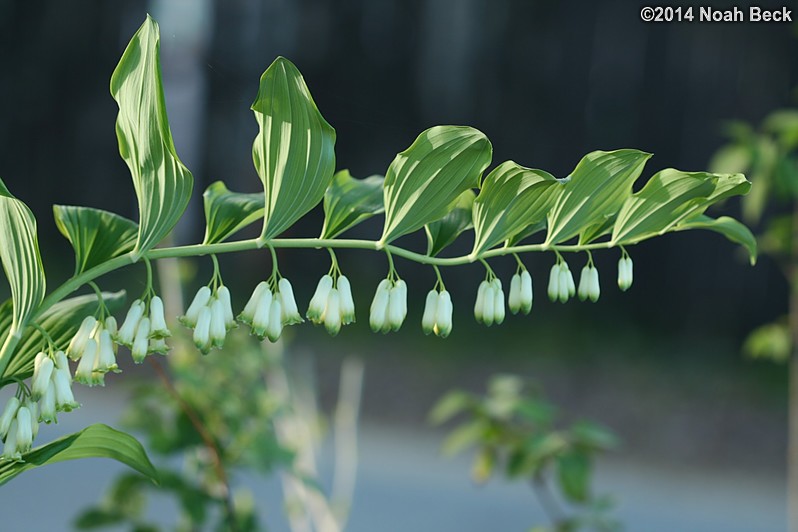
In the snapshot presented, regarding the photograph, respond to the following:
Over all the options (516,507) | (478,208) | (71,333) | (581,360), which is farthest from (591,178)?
(581,360)

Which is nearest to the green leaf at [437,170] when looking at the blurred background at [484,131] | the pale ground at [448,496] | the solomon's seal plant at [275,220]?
the solomon's seal plant at [275,220]

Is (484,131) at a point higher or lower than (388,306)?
higher

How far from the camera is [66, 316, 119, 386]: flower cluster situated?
1.19 feet

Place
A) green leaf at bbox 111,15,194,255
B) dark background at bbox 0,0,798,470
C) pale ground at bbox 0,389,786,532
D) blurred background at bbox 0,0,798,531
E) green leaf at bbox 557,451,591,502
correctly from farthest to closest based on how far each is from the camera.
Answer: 1. dark background at bbox 0,0,798,470
2. blurred background at bbox 0,0,798,531
3. pale ground at bbox 0,389,786,532
4. green leaf at bbox 557,451,591,502
5. green leaf at bbox 111,15,194,255

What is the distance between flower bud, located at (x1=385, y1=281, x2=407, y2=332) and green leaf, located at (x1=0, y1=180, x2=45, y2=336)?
0.15m

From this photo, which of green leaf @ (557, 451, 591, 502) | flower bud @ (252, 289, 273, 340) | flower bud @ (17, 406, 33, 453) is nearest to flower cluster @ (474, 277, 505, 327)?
flower bud @ (252, 289, 273, 340)

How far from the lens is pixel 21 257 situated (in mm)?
346

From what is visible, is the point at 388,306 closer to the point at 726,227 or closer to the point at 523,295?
the point at 523,295

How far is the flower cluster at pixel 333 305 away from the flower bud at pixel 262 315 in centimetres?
2

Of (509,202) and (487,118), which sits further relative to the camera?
(487,118)

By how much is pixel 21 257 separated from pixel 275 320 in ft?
0.34

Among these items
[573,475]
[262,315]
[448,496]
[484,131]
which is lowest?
[448,496]

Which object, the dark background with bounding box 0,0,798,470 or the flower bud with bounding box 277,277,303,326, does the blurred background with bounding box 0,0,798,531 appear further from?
the flower bud with bounding box 277,277,303,326

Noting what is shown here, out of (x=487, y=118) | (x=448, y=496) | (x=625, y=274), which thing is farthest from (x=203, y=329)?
(x=487, y=118)
